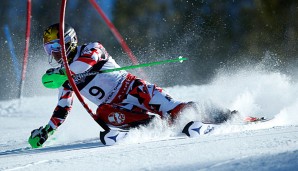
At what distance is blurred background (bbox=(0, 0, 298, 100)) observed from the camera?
1684 cm

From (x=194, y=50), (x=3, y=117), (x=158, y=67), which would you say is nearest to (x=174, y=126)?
(x=3, y=117)

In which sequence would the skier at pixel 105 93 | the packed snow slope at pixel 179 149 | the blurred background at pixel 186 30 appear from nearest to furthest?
1. the packed snow slope at pixel 179 149
2. the skier at pixel 105 93
3. the blurred background at pixel 186 30

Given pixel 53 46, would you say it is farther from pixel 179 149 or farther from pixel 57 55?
pixel 179 149

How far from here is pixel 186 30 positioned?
18750mm

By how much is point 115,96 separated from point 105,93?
9cm

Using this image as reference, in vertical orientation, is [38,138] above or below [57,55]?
below

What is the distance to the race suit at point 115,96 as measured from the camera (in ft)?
15.5

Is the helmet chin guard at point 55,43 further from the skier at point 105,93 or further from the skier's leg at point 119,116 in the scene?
the skier's leg at point 119,116

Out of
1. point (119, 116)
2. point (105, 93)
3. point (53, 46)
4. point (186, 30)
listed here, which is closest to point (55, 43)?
point (53, 46)

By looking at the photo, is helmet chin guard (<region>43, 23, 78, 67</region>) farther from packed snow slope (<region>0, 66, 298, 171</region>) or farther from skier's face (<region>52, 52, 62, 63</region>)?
packed snow slope (<region>0, 66, 298, 171</region>)

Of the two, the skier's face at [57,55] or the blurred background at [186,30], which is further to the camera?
the blurred background at [186,30]

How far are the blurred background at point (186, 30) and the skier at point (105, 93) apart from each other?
10.4m

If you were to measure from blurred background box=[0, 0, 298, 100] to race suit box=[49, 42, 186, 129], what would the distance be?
34.2 ft

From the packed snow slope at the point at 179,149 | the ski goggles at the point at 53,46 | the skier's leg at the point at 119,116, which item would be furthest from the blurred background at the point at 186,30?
the ski goggles at the point at 53,46
